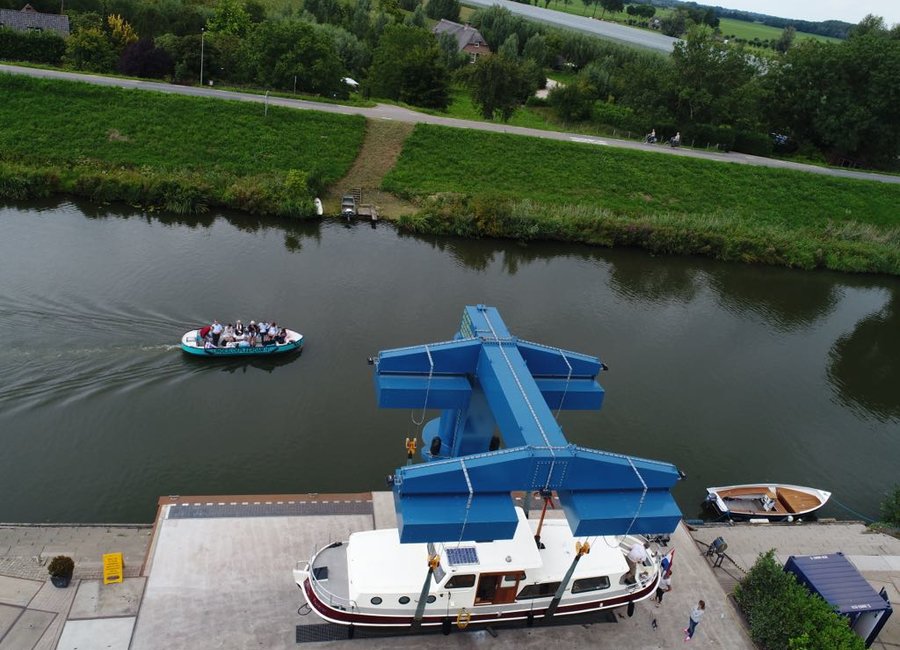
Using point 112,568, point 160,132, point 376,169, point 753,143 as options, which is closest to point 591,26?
point 753,143

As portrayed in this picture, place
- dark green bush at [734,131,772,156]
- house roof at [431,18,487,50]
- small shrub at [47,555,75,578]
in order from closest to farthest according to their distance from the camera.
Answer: small shrub at [47,555,75,578] < dark green bush at [734,131,772,156] < house roof at [431,18,487,50]

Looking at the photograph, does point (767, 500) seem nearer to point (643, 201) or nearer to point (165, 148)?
point (643, 201)

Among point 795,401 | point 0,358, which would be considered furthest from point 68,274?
point 795,401

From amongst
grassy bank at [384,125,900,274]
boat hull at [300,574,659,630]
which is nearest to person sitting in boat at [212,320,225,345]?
boat hull at [300,574,659,630]

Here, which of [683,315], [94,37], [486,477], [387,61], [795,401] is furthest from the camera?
[387,61]

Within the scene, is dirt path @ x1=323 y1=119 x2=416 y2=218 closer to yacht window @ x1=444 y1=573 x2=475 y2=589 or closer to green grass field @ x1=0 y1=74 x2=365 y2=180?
green grass field @ x1=0 y1=74 x2=365 y2=180

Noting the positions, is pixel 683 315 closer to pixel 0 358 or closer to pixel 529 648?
pixel 529 648

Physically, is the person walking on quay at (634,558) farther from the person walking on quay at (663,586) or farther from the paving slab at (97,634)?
the paving slab at (97,634)
